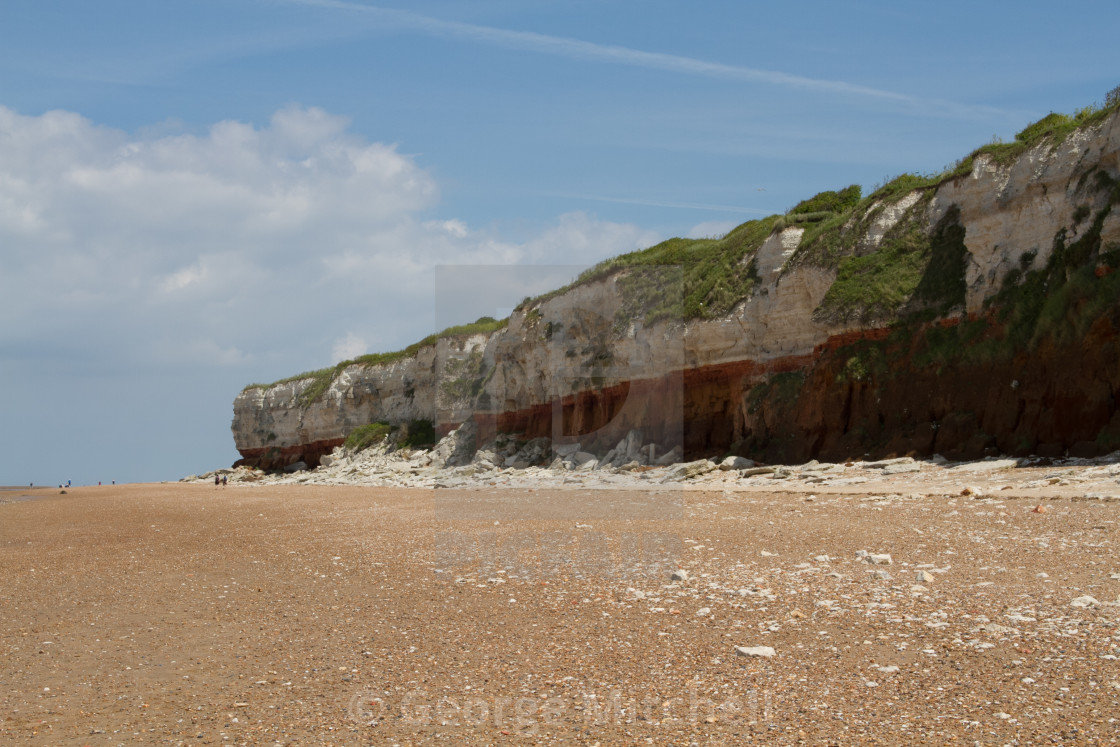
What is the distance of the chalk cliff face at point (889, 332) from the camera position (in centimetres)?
1667

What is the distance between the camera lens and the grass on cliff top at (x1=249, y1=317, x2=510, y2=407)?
46.3m

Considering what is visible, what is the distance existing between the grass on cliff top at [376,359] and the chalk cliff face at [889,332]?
11.0 meters

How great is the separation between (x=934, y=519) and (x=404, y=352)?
4398cm

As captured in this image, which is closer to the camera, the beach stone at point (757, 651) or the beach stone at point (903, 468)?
the beach stone at point (757, 651)

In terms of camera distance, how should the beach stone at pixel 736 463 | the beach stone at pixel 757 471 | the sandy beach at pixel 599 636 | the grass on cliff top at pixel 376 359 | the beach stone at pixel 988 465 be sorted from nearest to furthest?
the sandy beach at pixel 599 636 < the beach stone at pixel 988 465 < the beach stone at pixel 757 471 < the beach stone at pixel 736 463 < the grass on cliff top at pixel 376 359

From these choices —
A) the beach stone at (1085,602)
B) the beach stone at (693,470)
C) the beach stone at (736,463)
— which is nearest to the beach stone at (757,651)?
the beach stone at (1085,602)

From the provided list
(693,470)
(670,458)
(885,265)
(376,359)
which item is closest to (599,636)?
(693,470)

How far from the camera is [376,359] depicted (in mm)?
54375

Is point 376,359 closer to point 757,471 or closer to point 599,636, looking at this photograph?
point 757,471

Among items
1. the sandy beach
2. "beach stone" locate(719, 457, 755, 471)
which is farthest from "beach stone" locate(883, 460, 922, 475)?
the sandy beach

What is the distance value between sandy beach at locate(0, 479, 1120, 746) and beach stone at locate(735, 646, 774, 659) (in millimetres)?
51

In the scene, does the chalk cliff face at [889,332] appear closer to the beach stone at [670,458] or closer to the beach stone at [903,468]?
the beach stone at [670,458]

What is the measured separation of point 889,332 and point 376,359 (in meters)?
38.7

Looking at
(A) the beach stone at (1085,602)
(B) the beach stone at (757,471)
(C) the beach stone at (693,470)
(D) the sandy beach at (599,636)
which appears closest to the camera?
(D) the sandy beach at (599,636)
